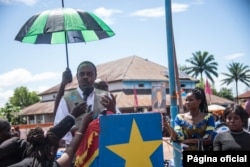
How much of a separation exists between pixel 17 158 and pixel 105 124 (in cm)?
74

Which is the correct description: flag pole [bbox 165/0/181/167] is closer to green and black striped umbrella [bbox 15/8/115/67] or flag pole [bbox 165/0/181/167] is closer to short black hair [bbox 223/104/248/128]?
green and black striped umbrella [bbox 15/8/115/67]

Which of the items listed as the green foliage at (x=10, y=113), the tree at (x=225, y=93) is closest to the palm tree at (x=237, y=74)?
the tree at (x=225, y=93)

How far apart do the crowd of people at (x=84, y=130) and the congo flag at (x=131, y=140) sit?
14 cm

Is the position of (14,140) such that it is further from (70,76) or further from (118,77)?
(118,77)

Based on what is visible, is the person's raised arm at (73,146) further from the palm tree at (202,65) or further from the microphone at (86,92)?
the palm tree at (202,65)

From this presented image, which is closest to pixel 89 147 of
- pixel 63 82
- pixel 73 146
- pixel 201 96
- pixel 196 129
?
pixel 73 146

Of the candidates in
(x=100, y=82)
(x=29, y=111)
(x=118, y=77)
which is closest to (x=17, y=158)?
(x=100, y=82)

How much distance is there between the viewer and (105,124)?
7.77ft

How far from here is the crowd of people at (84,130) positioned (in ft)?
8.05

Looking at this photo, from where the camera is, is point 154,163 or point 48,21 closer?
point 154,163

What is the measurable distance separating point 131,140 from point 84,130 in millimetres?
358

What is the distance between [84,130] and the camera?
2570mm

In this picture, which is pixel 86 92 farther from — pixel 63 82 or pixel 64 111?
pixel 63 82

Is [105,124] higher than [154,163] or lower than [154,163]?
higher
